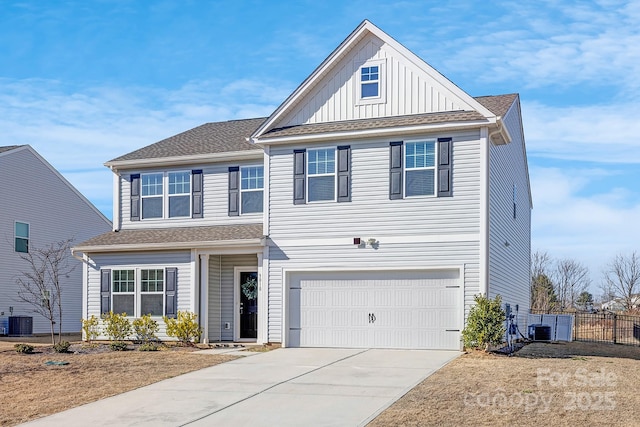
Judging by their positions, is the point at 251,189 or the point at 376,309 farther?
the point at 251,189

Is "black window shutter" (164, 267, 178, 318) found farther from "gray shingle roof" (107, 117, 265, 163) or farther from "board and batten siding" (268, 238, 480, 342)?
"gray shingle roof" (107, 117, 265, 163)

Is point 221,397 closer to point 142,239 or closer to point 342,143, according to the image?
point 342,143

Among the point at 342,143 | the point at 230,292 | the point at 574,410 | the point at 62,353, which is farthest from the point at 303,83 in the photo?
the point at 574,410

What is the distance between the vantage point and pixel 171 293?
21.6 meters

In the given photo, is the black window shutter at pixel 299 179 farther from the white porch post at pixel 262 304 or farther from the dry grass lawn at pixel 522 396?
the dry grass lawn at pixel 522 396

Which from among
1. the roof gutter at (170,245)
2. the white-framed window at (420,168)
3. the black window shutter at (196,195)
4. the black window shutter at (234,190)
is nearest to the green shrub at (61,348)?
the roof gutter at (170,245)

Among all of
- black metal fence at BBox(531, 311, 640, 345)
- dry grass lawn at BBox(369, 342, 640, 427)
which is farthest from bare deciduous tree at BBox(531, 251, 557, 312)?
dry grass lawn at BBox(369, 342, 640, 427)

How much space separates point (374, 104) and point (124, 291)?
30.6 feet

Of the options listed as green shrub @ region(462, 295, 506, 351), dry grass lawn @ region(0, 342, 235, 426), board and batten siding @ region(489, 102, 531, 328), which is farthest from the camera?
board and batten siding @ region(489, 102, 531, 328)

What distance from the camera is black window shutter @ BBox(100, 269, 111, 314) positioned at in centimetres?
2239

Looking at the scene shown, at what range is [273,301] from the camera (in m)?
20.0

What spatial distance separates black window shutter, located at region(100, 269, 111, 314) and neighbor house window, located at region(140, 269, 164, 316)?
1.12 meters

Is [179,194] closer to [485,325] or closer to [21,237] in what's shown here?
[485,325]

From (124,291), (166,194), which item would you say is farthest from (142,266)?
(166,194)
